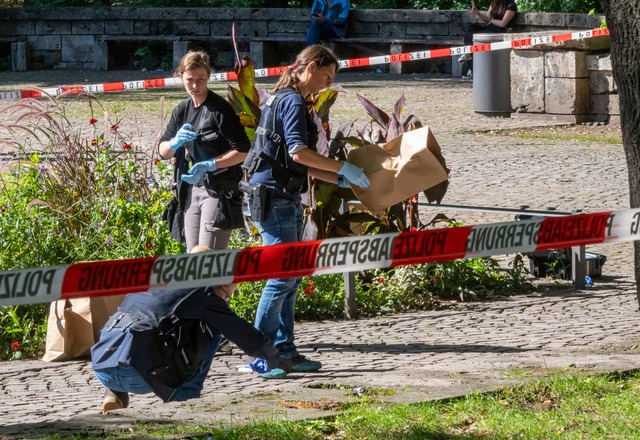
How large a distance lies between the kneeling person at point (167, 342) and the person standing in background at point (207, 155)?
1.27 meters

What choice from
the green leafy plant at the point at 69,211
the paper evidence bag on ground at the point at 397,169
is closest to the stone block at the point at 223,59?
the green leafy plant at the point at 69,211

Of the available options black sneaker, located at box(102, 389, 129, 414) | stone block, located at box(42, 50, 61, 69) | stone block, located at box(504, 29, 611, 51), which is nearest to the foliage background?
stone block, located at box(42, 50, 61, 69)

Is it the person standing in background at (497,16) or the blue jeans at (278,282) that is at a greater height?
the person standing in background at (497,16)

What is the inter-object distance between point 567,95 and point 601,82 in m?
0.46

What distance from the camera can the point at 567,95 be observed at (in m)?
16.7

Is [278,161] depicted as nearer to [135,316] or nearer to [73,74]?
[135,316]

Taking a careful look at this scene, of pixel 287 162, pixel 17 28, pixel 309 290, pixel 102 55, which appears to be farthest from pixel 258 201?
pixel 17 28

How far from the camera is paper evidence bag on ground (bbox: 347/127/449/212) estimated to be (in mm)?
6820

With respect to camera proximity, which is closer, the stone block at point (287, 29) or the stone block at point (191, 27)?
the stone block at point (287, 29)

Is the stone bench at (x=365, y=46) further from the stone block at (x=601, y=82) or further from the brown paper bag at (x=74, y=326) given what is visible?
the brown paper bag at (x=74, y=326)

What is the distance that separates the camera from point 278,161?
650cm

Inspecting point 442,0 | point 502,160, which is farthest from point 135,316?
point 442,0

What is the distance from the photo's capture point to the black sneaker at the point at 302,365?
260 inches

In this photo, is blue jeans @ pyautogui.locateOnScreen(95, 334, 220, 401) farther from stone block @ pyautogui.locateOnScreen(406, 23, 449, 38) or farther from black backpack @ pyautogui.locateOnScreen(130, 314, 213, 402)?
stone block @ pyautogui.locateOnScreen(406, 23, 449, 38)
